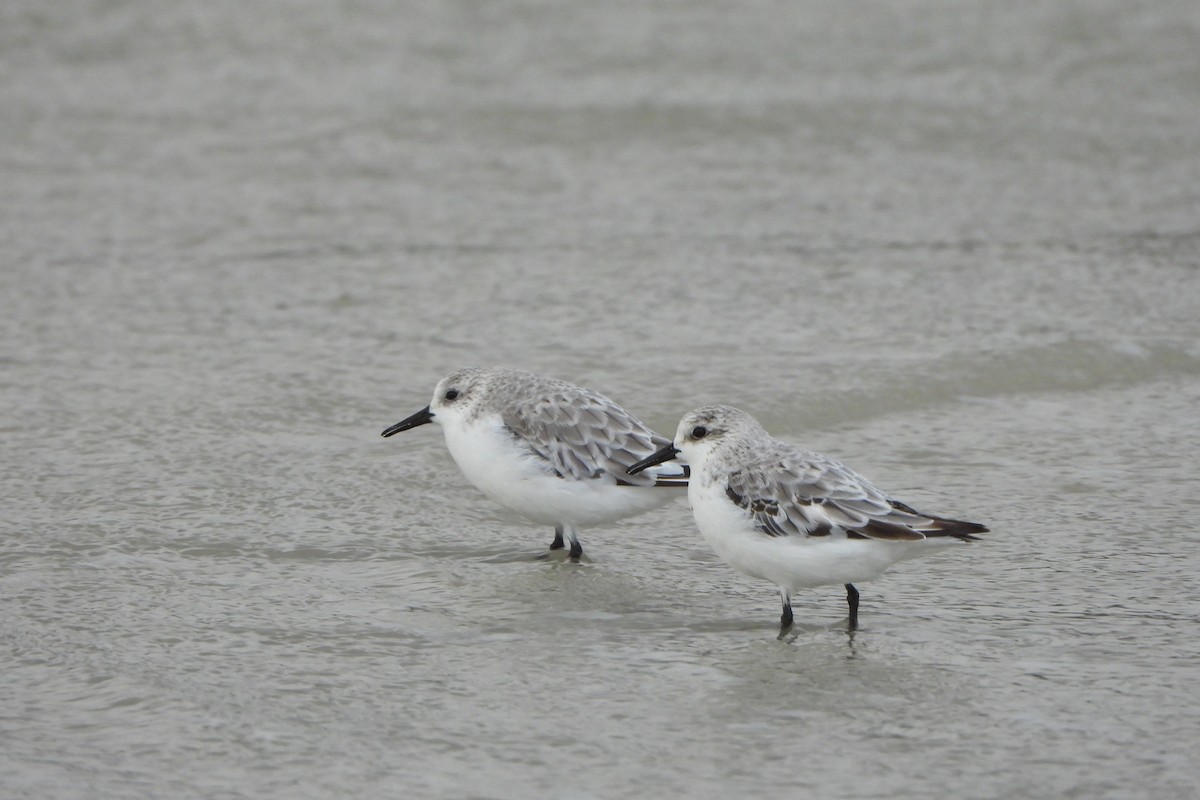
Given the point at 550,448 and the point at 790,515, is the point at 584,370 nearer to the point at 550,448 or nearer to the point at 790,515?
the point at 550,448

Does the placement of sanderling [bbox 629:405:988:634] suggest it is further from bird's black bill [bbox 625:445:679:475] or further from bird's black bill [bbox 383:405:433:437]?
bird's black bill [bbox 383:405:433:437]

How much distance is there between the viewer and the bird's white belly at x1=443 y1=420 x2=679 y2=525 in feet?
19.5

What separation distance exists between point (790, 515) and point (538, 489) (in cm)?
119

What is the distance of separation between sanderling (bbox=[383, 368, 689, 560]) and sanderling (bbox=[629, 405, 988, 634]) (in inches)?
16.1

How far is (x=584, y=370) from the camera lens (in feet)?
27.4

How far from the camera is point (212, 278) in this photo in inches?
392

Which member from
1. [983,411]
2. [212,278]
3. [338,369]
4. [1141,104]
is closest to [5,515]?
[338,369]

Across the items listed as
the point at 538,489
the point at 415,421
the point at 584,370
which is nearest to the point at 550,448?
the point at 538,489

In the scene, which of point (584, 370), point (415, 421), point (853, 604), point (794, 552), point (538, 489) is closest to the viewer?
point (794, 552)

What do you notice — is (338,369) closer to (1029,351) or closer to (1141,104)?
(1029,351)

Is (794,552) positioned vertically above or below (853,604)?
above

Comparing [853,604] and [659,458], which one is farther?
[659,458]

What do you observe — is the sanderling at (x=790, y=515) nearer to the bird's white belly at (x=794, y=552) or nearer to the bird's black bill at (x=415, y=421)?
the bird's white belly at (x=794, y=552)

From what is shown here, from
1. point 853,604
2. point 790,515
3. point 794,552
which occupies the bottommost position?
point 853,604
